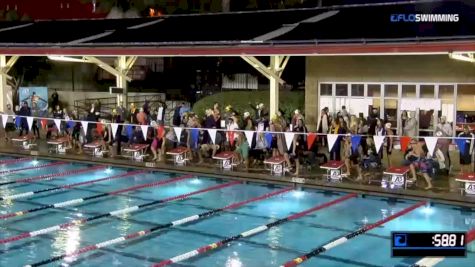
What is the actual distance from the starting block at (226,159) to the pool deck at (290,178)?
0.18m

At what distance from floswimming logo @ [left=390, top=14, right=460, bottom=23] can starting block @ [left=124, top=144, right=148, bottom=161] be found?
7826 mm

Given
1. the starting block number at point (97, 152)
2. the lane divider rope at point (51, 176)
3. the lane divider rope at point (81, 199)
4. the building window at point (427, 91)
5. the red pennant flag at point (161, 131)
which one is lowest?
the lane divider rope at point (81, 199)

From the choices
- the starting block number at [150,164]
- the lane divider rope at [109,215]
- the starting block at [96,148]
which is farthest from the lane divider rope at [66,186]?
the lane divider rope at [109,215]

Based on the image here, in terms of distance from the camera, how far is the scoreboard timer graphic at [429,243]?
460 cm

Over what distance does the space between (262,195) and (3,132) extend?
12.9 metres

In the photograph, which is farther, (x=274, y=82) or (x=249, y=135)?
(x=274, y=82)

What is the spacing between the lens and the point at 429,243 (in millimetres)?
4609

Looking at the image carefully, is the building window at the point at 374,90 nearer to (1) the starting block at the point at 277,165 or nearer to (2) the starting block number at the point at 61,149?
(1) the starting block at the point at 277,165

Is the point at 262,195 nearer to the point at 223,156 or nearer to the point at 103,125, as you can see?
the point at 223,156

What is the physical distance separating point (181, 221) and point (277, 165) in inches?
178

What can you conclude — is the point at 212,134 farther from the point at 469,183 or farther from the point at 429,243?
the point at 429,243

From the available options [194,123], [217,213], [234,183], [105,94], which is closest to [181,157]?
[194,123]

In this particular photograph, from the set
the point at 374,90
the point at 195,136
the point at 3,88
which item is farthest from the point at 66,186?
the point at 374,90

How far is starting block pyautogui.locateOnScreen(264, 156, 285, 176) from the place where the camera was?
15.9 m
